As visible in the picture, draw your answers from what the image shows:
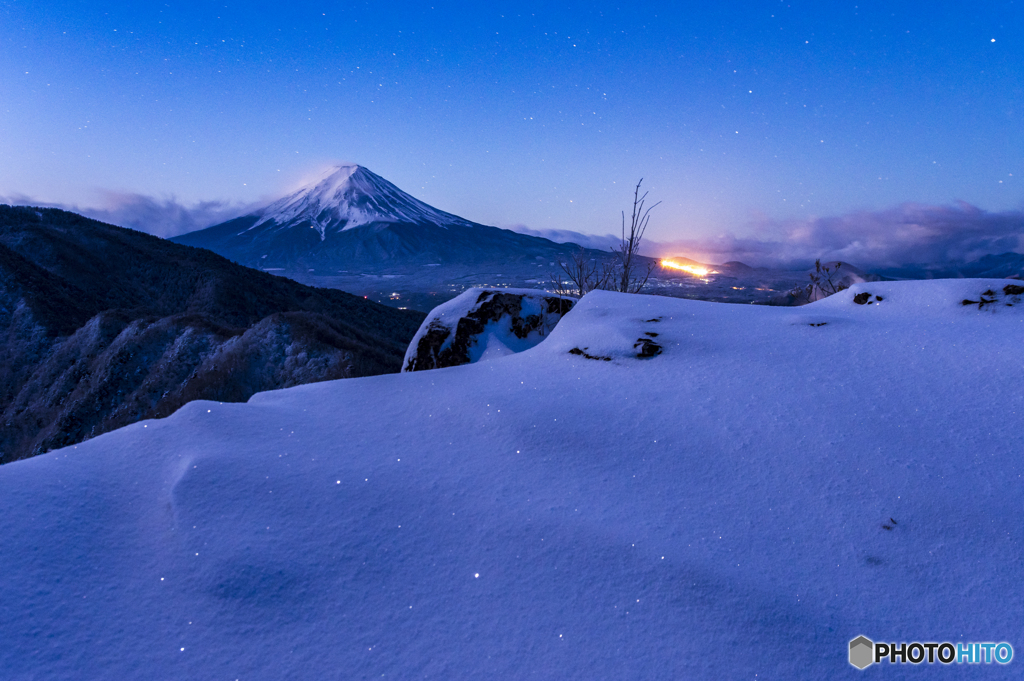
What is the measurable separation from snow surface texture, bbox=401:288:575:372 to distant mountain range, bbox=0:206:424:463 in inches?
301

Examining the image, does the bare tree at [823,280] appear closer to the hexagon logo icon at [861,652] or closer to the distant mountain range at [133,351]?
the hexagon logo icon at [861,652]

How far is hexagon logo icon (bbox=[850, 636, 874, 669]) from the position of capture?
6.39ft

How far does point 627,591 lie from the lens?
2.26m

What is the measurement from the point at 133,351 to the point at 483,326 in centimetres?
1709

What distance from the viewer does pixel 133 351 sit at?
18281 mm

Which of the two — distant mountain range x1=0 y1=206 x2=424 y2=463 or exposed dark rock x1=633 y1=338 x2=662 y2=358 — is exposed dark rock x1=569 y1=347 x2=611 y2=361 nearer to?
exposed dark rock x1=633 y1=338 x2=662 y2=358

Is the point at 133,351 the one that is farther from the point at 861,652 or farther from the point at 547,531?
the point at 861,652

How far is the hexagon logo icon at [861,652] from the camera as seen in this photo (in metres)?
1.95

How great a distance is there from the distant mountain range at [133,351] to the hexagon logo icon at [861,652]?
13.6m

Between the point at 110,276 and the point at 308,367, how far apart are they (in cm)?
3178

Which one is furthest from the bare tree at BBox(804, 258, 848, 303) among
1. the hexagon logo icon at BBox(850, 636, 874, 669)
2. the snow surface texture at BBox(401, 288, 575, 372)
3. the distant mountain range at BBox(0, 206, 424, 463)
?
the distant mountain range at BBox(0, 206, 424, 463)

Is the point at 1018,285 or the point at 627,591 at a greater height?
the point at 1018,285

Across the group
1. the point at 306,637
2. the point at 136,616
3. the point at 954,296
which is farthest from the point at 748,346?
the point at 136,616

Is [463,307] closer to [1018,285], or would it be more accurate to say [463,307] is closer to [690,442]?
[690,442]
